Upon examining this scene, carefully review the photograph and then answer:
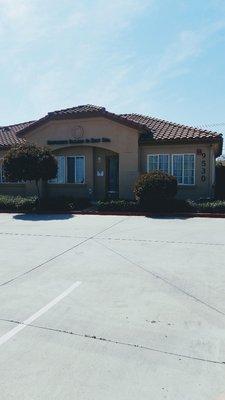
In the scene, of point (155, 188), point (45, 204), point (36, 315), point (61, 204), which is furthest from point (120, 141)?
point (36, 315)

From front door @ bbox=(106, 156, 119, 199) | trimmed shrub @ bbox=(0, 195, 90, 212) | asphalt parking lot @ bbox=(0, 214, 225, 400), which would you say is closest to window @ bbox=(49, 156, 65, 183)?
front door @ bbox=(106, 156, 119, 199)

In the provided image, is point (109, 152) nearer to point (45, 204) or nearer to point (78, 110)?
point (78, 110)

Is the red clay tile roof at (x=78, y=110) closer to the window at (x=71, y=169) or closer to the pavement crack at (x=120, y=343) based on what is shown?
the window at (x=71, y=169)

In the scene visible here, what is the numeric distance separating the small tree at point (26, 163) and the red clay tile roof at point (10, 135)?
12.2ft

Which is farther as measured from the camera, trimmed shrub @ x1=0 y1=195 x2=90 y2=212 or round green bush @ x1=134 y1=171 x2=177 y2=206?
trimmed shrub @ x1=0 y1=195 x2=90 y2=212

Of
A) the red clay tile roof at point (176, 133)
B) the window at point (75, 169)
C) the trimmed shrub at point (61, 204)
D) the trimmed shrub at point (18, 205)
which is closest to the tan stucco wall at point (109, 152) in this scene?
the window at point (75, 169)

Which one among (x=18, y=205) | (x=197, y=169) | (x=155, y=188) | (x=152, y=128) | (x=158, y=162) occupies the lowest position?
(x=18, y=205)

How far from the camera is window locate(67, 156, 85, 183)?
2052cm

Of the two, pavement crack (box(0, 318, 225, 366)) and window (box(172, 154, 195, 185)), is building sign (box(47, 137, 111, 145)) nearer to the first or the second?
window (box(172, 154, 195, 185))

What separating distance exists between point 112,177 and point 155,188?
5081mm

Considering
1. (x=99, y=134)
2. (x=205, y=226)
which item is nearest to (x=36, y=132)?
(x=99, y=134)

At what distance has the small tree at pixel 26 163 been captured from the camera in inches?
682

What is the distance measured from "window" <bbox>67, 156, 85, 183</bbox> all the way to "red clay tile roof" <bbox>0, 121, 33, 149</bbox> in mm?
3442

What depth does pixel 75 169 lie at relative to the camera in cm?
2072
